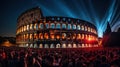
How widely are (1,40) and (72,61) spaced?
85.1m

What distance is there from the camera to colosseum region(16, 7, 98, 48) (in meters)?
63.3

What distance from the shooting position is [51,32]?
64.0 meters

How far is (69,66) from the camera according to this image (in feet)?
25.5

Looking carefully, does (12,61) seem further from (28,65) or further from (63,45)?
(63,45)

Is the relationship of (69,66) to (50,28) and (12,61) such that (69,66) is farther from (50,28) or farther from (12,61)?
(50,28)

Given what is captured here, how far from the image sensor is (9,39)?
280 ft

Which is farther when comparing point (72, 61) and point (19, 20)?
point (19, 20)

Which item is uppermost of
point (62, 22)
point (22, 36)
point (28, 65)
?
point (62, 22)

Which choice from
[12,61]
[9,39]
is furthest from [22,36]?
[12,61]

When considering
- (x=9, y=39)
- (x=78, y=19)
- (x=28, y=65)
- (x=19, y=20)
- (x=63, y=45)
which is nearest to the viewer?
(x=28, y=65)

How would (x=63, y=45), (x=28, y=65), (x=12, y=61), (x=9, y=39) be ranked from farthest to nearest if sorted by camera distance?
(x=9, y=39)
(x=63, y=45)
(x=12, y=61)
(x=28, y=65)

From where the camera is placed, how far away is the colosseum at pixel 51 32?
63.3m

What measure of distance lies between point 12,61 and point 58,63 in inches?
125

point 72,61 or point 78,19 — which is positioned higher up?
point 78,19
